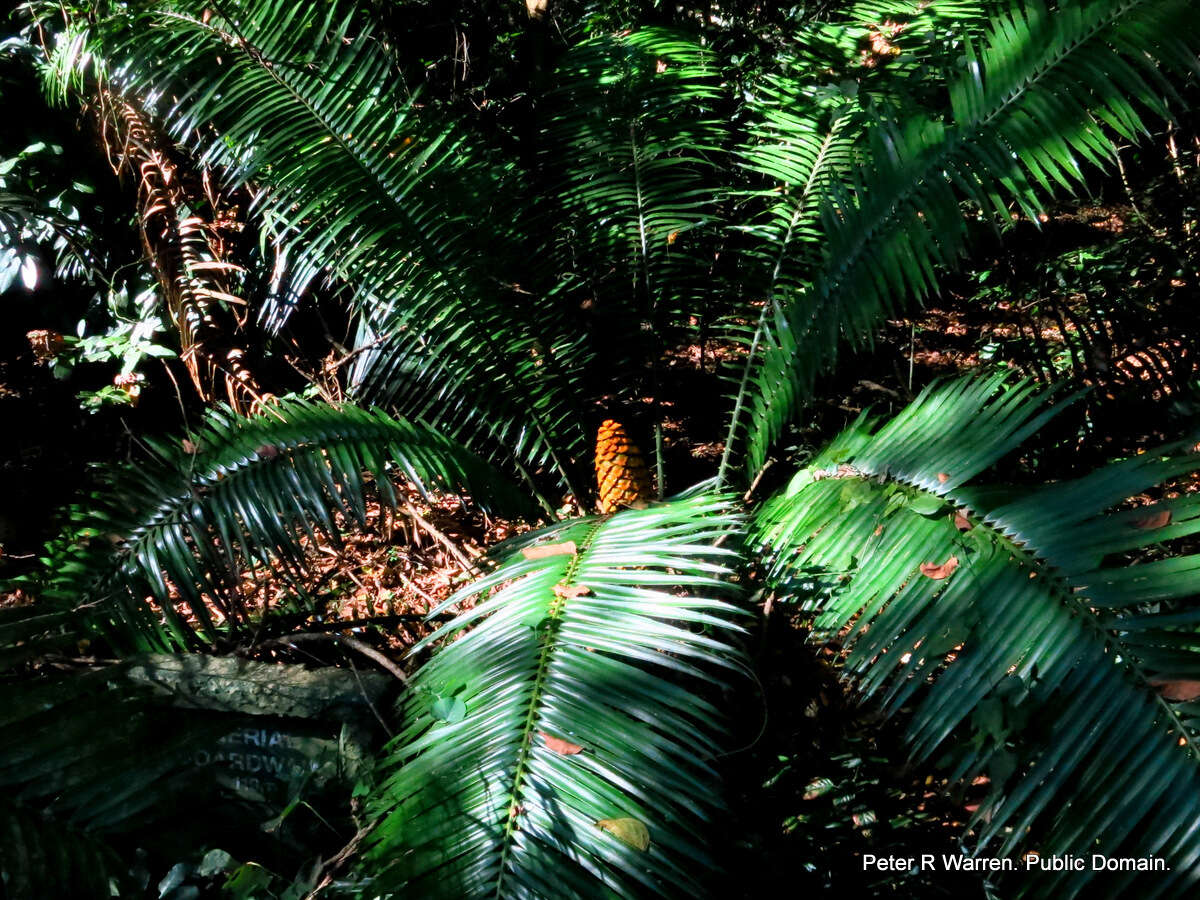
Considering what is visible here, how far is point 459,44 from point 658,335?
6.69 ft

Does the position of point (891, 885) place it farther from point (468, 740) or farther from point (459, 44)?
point (459, 44)

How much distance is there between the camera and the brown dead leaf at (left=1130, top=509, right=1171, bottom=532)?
1.57 m

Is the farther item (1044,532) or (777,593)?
(777,593)

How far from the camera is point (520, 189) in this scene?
317cm

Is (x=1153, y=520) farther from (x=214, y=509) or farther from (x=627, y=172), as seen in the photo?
(x=627, y=172)

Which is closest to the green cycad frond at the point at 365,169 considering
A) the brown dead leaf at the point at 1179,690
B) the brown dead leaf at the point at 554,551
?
the brown dead leaf at the point at 554,551

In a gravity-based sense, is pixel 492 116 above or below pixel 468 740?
above

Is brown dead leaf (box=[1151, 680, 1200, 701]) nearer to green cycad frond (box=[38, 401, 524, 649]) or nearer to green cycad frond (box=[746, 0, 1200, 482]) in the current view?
green cycad frond (box=[746, 0, 1200, 482])

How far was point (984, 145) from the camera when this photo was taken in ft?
7.50

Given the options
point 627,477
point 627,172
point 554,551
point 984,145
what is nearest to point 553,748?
point 554,551

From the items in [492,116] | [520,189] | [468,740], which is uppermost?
[492,116]

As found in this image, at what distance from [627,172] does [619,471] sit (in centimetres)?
109

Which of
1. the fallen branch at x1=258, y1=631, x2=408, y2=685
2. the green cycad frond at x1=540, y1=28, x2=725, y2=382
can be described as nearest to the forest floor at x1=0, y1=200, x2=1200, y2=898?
the fallen branch at x1=258, y1=631, x2=408, y2=685

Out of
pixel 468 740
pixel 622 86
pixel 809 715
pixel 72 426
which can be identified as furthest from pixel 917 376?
pixel 72 426
